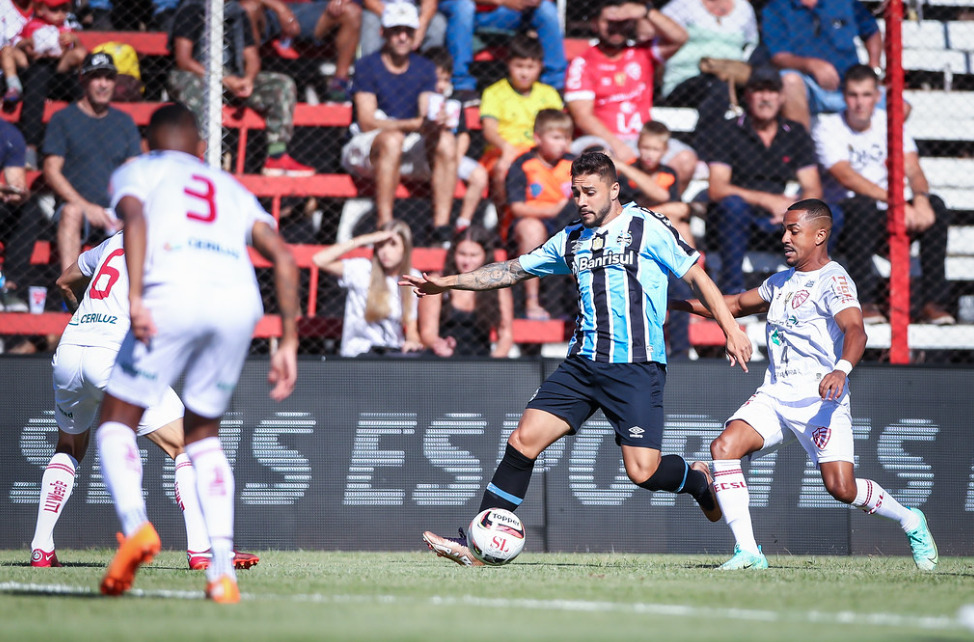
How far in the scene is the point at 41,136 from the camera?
1038 centimetres

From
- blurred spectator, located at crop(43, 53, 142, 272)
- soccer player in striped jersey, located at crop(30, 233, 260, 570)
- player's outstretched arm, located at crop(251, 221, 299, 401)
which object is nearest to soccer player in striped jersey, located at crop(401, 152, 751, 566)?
soccer player in striped jersey, located at crop(30, 233, 260, 570)

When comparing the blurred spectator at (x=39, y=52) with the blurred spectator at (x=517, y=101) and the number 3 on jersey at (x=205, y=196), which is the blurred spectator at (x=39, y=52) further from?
the number 3 on jersey at (x=205, y=196)

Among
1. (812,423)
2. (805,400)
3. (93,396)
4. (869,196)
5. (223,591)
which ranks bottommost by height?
(223,591)

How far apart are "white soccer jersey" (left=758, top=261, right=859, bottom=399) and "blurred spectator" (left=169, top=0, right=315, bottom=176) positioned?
5.41m

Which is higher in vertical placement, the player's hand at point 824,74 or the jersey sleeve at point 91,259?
the player's hand at point 824,74

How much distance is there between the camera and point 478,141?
11.1 m

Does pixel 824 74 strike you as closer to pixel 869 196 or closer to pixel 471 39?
pixel 869 196

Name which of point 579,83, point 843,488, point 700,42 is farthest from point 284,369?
point 700,42

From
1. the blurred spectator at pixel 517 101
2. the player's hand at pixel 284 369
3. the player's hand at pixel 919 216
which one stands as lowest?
the player's hand at pixel 284 369

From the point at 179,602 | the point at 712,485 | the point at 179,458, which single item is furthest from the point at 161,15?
the point at 179,602

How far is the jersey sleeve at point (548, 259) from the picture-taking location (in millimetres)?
6523

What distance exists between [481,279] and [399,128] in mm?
4534

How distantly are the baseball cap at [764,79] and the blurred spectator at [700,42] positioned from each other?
628mm

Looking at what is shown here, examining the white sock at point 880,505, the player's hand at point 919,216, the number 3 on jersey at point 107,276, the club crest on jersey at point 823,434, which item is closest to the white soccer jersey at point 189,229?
the number 3 on jersey at point 107,276
